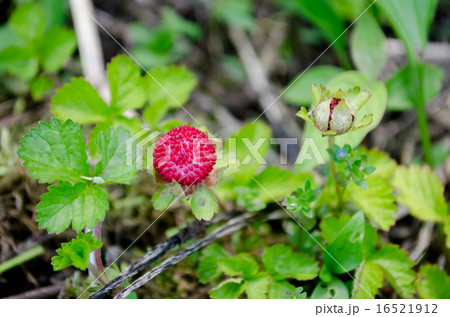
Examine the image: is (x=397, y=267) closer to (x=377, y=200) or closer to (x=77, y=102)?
(x=377, y=200)

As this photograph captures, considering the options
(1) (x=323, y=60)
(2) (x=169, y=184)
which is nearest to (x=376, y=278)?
(2) (x=169, y=184)

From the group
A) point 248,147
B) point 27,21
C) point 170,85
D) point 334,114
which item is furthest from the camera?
point 27,21

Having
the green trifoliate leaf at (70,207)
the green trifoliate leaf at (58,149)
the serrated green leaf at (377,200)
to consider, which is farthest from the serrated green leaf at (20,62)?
the serrated green leaf at (377,200)

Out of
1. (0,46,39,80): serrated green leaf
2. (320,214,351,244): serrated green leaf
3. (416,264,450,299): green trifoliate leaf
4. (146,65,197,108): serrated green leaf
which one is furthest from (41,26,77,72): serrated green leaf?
(416,264,450,299): green trifoliate leaf

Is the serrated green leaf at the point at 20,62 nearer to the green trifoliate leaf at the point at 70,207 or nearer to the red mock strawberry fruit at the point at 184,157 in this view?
the green trifoliate leaf at the point at 70,207

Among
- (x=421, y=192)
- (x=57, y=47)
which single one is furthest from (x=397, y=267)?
(x=57, y=47)

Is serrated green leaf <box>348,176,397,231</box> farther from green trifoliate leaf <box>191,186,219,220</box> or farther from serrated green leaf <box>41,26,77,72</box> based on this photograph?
serrated green leaf <box>41,26,77,72</box>
